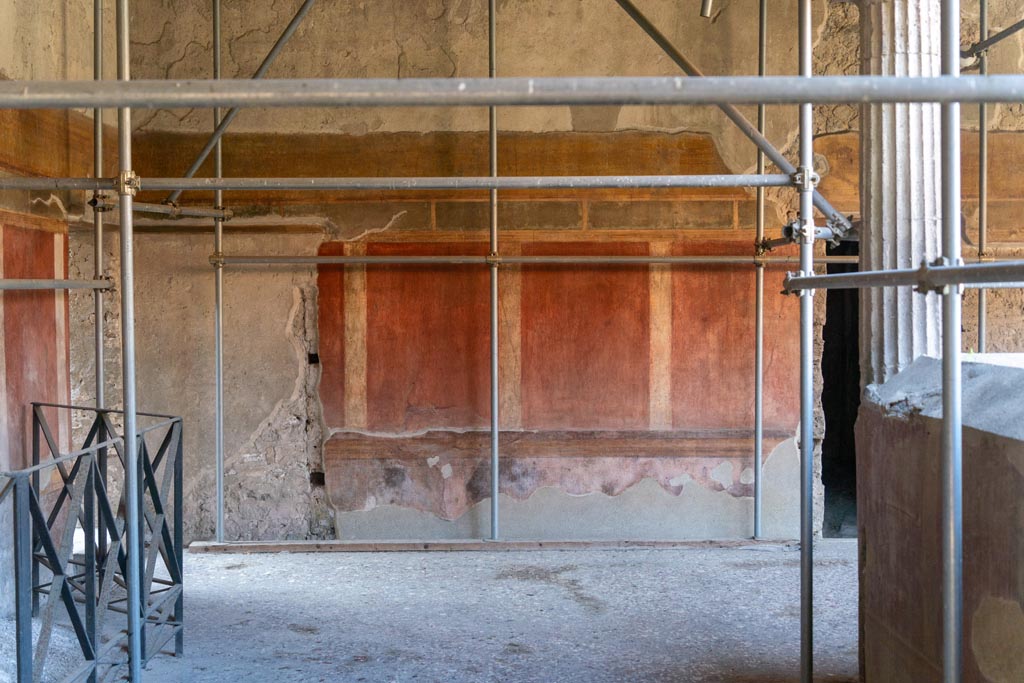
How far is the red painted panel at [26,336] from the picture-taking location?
4676 mm

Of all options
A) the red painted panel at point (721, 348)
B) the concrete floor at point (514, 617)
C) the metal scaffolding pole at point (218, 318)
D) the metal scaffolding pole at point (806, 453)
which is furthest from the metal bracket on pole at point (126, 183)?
the red painted panel at point (721, 348)

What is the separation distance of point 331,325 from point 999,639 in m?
4.51

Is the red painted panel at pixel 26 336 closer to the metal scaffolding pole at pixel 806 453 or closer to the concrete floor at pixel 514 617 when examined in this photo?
the concrete floor at pixel 514 617

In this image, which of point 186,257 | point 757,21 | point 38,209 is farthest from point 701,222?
point 38,209

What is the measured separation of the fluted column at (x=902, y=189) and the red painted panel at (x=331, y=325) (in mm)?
3558

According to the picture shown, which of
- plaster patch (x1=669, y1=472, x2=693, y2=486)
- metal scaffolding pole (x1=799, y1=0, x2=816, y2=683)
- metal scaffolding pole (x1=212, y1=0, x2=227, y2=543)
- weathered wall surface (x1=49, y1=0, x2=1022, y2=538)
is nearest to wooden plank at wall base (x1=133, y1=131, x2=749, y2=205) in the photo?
weathered wall surface (x1=49, y1=0, x2=1022, y2=538)

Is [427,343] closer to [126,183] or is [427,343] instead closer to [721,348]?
[721,348]

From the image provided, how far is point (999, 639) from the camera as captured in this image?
2410mm

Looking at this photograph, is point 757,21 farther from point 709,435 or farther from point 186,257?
point 186,257

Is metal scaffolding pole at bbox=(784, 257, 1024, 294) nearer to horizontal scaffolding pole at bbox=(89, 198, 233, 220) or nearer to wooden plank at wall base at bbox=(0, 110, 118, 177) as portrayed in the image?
horizontal scaffolding pole at bbox=(89, 198, 233, 220)

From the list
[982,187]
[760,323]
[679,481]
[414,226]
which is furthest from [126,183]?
[982,187]

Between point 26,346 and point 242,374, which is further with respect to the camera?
point 242,374

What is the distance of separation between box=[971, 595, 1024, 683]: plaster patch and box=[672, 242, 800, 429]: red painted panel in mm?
3646

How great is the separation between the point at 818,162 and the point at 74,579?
193 inches
